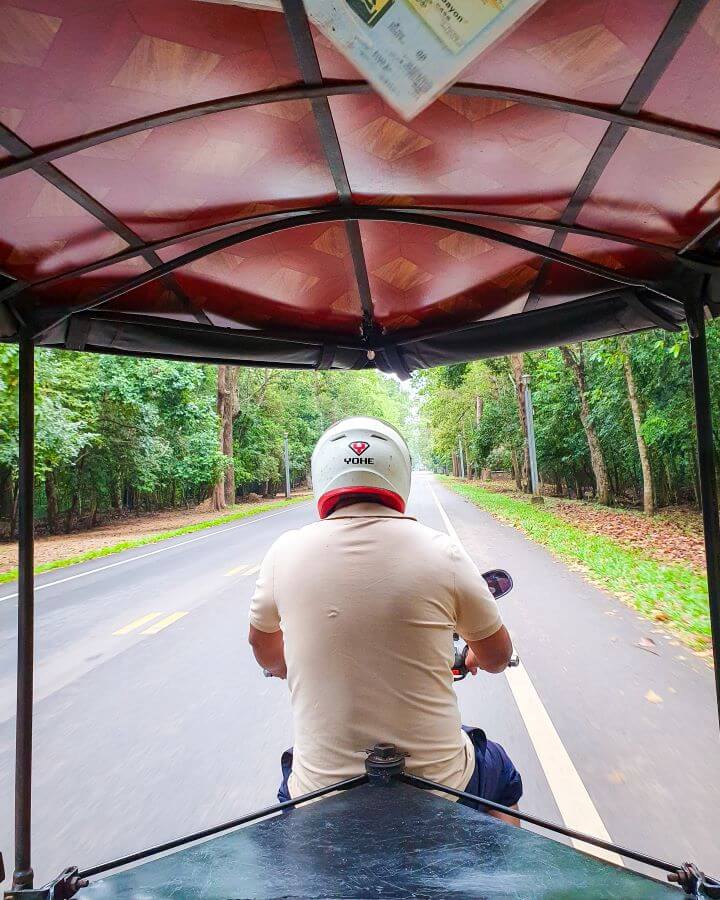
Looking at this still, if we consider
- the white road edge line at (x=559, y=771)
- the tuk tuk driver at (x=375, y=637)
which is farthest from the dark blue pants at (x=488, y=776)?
the white road edge line at (x=559, y=771)

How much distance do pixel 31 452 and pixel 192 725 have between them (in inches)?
110

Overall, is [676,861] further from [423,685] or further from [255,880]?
[255,880]

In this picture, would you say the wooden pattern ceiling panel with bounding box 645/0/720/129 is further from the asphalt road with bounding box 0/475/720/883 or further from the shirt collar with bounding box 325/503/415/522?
the asphalt road with bounding box 0/475/720/883

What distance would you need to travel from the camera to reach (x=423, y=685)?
1.62 m

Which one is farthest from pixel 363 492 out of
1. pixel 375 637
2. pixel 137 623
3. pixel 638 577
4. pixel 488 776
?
pixel 638 577

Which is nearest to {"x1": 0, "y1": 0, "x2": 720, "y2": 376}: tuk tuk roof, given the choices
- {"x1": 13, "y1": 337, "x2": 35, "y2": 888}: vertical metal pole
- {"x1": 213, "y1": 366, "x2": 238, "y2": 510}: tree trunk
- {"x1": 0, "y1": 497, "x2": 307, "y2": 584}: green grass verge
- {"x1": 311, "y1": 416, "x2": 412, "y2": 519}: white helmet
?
{"x1": 13, "y1": 337, "x2": 35, "y2": 888}: vertical metal pole

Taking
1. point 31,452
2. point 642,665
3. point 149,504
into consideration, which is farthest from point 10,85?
point 149,504

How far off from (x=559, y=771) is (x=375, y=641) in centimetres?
282

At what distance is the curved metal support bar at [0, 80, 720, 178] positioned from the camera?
164 centimetres

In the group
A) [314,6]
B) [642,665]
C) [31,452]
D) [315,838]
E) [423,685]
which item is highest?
[314,6]

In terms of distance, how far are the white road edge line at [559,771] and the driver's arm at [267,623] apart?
1078 mm

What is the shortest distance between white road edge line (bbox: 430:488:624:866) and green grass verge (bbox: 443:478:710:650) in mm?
2411

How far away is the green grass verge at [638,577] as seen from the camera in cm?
722

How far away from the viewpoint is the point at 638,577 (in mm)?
9742
